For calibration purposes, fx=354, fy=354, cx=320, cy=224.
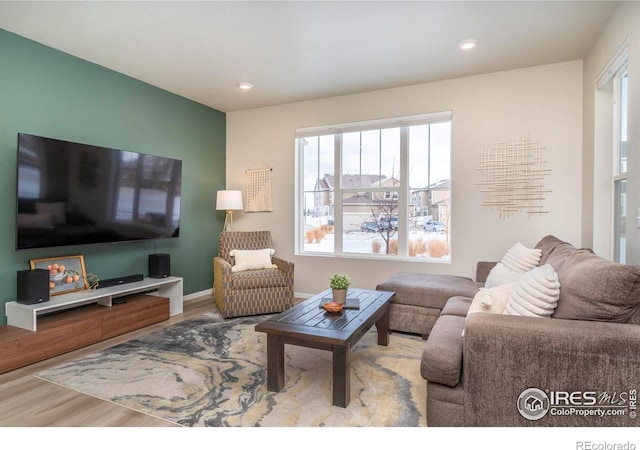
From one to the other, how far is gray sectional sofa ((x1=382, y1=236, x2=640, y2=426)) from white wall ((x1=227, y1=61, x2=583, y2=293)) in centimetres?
216

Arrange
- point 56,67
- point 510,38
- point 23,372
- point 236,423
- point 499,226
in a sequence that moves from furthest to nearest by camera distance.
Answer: point 499,226 < point 56,67 < point 510,38 < point 23,372 < point 236,423

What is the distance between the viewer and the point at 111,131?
374 cm

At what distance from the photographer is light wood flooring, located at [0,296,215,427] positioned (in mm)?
1901

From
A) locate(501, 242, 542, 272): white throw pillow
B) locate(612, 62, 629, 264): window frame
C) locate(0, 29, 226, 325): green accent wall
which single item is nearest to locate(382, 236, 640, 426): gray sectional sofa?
locate(501, 242, 542, 272): white throw pillow

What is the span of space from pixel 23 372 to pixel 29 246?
3.20 ft

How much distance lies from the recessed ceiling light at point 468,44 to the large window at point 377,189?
89 cm

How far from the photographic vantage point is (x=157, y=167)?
3.91m

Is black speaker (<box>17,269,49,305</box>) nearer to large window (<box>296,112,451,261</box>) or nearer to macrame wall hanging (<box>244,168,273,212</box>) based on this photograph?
macrame wall hanging (<box>244,168,273,212</box>)

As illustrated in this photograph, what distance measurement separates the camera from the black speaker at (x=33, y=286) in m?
2.82

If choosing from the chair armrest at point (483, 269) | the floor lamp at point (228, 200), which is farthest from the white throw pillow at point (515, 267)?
the floor lamp at point (228, 200)

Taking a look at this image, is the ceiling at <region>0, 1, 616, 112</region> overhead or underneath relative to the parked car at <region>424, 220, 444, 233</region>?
overhead
